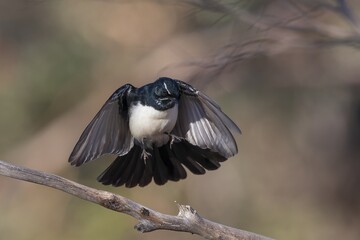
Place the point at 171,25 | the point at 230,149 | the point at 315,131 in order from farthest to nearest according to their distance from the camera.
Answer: the point at 315,131
the point at 171,25
the point at 230,149

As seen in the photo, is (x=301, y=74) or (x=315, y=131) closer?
(x=301, y=74)

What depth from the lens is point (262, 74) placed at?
11.4 metres

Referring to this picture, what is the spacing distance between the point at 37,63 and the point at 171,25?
206 centimetres

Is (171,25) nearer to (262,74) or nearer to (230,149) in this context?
(262,74)

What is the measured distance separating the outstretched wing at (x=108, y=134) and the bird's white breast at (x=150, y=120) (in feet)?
0.33

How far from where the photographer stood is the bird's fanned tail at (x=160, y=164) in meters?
6.01

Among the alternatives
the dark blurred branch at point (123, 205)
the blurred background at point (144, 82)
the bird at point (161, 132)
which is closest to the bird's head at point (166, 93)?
the bird at point (161, 132)

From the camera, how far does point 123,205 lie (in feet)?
15.1

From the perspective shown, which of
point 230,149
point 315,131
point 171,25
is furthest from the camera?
point 315,131

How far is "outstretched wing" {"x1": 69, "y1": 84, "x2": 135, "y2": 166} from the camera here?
5691mm

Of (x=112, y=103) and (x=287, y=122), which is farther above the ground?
(x=287, y=122)

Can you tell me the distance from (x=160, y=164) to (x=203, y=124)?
391mm

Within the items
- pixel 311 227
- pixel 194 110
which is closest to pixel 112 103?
pixel 194 110

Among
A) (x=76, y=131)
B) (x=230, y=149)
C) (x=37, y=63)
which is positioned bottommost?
(x=230, y=149)
